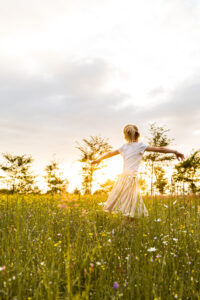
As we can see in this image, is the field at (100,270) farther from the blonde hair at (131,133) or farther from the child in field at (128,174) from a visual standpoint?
the blonde hair at (131,133)

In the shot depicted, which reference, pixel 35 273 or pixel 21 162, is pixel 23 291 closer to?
pixel 35 273

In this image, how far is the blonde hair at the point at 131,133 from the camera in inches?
255

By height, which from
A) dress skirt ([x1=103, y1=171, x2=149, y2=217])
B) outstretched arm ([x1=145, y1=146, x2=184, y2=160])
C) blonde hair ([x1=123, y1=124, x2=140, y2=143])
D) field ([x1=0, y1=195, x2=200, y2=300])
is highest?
blonde hair ([x1=123, y1=124, x2=140, y2=143])

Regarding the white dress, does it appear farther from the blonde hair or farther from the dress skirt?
the blonde hair

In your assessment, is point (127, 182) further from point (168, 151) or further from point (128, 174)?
point (168, 151)

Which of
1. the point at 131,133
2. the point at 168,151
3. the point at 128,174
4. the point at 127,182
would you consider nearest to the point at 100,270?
the point at 168,151

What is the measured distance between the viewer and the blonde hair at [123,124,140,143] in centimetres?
648

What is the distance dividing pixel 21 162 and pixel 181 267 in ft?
125

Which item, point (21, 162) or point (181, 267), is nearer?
point (181, 267)

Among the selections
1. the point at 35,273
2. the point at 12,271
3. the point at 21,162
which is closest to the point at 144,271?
the point at 35,273

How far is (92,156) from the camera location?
3244 cm

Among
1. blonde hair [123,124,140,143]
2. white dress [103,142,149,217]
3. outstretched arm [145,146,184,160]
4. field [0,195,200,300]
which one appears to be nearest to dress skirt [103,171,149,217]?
white dress [103,142,149,217]

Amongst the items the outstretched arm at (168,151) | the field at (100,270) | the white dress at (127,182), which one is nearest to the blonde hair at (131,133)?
the white dress at (127,182)

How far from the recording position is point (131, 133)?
21.3ft
